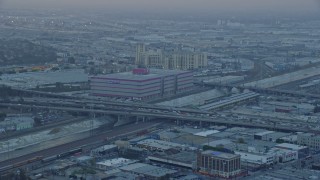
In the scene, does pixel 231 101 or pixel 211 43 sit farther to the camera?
pixel 211 43

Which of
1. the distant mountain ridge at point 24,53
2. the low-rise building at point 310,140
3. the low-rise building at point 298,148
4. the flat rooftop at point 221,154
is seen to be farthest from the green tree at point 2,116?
the distant mountain ridge at point 24,53

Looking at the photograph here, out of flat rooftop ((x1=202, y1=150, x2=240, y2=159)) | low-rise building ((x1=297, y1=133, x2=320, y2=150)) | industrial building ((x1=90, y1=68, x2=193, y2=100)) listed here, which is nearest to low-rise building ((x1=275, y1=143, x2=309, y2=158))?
low-rise building ((x1=297, y1=133, x2=320, y2=150))

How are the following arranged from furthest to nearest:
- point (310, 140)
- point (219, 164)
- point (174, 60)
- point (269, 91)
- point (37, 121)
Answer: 1. point (174, 60)
2. point (269, 91)
3. point (37, 121)
4. point (310, 140)
5. point (219, 164)

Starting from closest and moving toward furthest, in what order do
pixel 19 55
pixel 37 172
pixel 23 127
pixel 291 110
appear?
1. pixel 37 172
2. pixel 23 127
3. pixel 291 110
4. pixel 19 55

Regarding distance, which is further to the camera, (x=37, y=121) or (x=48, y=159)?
(x=37, y=121)

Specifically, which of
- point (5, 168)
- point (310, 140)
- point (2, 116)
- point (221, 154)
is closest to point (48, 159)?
point (5, 168)

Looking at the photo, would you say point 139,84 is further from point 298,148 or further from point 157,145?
point 298,148

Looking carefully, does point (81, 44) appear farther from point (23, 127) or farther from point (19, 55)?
point (23, 127)

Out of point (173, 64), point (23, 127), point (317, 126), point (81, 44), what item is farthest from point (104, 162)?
point (81, 44)
